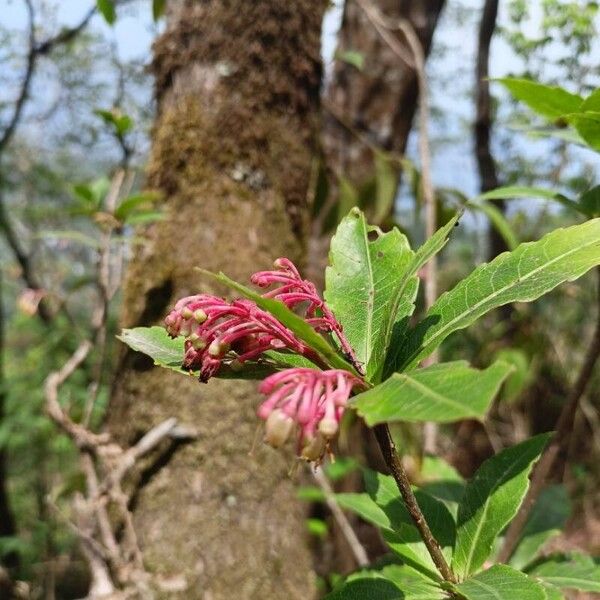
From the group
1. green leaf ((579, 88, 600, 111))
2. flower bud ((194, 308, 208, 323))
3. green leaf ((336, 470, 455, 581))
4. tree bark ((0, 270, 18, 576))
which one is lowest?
tree bark ((0, 270, 18, 576))

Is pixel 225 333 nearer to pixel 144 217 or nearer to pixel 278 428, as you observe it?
pixel 278 428

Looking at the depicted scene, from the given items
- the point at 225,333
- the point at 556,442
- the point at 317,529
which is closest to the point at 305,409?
the point at 225,333

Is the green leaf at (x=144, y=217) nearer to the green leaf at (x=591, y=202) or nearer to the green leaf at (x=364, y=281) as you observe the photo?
the green leaf at (x=364, y=281)

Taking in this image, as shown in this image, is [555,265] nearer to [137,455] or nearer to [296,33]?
[137,455]

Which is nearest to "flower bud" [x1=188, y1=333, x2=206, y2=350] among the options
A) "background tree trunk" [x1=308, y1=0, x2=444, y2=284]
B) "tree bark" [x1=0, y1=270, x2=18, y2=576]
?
"background tree trunk" [x1=308, y1=0, x2=444, y2=284]

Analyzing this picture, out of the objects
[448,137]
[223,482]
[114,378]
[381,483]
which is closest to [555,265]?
[381,483]

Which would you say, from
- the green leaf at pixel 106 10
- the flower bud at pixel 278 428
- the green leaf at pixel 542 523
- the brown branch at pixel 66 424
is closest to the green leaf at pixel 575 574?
the green leaf at pixel 542 523

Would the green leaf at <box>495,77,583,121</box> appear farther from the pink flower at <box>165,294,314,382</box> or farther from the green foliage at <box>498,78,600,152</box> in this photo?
the pink flower at <box>165,294,314,382</box>
